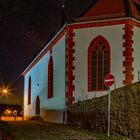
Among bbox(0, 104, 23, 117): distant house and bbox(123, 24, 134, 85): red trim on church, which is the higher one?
bbox(123, 24, 134, 85): red trim on church

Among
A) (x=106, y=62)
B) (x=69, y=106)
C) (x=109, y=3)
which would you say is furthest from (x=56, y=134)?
(x=109, y=3)

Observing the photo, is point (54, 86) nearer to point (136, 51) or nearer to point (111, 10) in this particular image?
point (111, 10)

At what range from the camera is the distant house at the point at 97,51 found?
24.8m

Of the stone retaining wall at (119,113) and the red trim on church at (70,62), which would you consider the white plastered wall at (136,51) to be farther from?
the stone retaining wall at (119,113)

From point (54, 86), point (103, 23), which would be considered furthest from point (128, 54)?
point (54, 86)

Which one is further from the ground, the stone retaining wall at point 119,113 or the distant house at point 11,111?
the stone retaining wall at point 119,113

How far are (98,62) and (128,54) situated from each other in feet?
7.00

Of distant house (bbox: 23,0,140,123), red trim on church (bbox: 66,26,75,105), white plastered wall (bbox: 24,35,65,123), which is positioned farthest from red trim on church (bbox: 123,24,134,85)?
white plastered wall (bbox: 24,35,65,123)

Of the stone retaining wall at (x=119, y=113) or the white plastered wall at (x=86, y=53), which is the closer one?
the stone retaining wall at (x=119, y=113)

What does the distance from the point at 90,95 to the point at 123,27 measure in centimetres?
459

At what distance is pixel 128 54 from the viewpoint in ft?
80.9

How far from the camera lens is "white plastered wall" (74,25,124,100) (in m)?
25.0

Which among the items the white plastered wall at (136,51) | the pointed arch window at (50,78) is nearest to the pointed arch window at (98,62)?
the white plastered wall at (136,51)

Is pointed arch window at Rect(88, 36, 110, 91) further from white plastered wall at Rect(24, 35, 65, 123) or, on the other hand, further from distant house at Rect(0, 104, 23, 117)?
distant house at Rect(0, 104, 23, 117)
